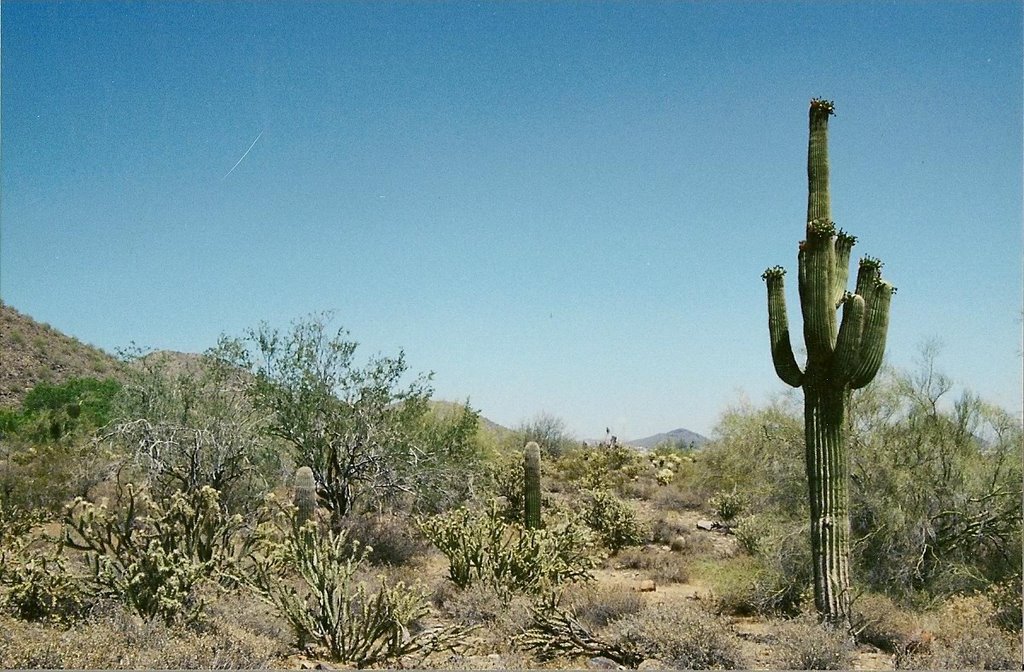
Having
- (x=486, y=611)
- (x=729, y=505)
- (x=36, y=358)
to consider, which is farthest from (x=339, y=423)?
(x=36, y=358)

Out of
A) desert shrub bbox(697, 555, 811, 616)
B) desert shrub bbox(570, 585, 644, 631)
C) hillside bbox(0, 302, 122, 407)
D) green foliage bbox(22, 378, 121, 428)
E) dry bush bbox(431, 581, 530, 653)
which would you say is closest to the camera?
dry bush bbox(431, 581, 530, 653)

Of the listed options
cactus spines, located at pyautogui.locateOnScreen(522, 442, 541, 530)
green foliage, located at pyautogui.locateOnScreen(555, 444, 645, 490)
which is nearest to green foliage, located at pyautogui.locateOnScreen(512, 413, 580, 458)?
green foliage, located at pyautogui.locateOnScreen(555, 444, 645, 490)

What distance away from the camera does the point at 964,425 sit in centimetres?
1170

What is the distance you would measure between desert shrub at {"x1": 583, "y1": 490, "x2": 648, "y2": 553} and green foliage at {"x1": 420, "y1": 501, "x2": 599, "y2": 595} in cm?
501

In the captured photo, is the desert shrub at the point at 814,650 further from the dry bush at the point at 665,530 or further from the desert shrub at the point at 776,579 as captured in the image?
the dry bush at the point at 665,530

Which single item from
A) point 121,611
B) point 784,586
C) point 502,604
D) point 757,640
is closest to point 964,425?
point 784,586

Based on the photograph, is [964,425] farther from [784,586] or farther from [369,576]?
[369,576]

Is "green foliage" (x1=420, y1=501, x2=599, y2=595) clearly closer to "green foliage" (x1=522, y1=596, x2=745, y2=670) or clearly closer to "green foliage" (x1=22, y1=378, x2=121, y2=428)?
"green foliage" (x1=522, y1=596, x2=745, y2=670)

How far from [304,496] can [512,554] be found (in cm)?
285

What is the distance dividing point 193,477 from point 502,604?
19.1ft

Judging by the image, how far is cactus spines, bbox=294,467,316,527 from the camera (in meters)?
10.9

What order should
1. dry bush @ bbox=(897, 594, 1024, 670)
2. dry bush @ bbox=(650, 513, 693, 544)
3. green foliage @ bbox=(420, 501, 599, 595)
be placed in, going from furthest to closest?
dry bush @ bbox=(650, 513, 693, 544) → green foliage @ bbox=(420, 501, 599, 595) → dry bush @ bbox=(897, 594, 1024, 670)

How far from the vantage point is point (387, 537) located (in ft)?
44.6

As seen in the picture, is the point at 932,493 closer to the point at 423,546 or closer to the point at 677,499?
the point at 423,546
